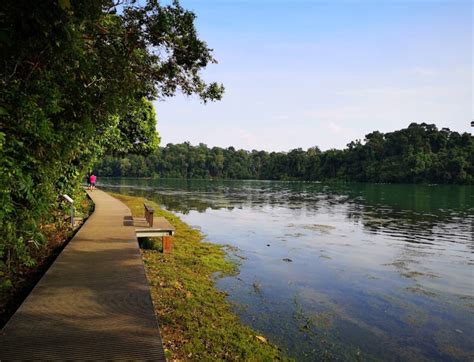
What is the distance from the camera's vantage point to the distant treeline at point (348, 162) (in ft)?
344

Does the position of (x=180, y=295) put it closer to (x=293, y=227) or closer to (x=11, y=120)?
(x=11, y=120)

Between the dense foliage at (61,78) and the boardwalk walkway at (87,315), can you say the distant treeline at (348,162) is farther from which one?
the boardwalk walkway at (87,315)

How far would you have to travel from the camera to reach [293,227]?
912 inches

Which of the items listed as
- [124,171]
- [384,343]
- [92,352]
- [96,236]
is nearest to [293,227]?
[96,236]

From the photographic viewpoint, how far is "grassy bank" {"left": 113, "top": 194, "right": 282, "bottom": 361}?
6.39 meters

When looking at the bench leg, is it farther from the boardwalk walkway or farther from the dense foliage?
the dense foliage

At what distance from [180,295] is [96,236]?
4.65m

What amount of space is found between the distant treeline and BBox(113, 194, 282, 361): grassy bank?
50145 mm

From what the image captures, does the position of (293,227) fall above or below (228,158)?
below

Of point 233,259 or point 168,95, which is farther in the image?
point 233,259

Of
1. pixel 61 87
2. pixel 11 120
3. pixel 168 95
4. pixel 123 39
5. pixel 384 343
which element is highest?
pixel 123 39

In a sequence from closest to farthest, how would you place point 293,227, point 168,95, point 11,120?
1. point 11,120
2. point 168,95
3. point 293,227

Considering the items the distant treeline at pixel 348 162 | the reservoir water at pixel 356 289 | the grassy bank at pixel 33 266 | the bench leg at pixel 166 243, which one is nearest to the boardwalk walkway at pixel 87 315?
the grassy bank at pixel 33 266

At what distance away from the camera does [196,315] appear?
25.5ft
